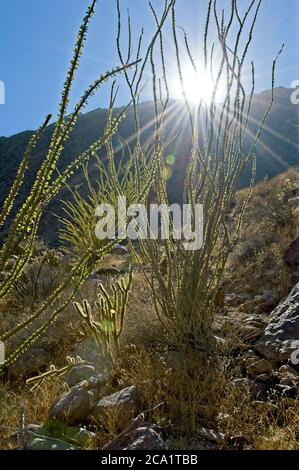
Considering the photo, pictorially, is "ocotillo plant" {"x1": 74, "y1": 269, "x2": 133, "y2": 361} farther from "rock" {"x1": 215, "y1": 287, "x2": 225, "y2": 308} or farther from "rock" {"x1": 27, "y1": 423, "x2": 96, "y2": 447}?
"rock" {"x1": 215, "y1": 287, "x2": 225, "y2": 308}

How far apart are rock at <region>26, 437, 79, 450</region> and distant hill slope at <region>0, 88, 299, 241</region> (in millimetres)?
15580

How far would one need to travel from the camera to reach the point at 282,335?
2.96 metres

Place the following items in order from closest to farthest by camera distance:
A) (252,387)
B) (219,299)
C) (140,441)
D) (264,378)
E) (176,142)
A: 1. (140,441)
2. (252,387)
3. (264,378)
4. (219,299)
5. (176,142)

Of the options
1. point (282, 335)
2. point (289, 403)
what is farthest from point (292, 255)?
point (289, 403)

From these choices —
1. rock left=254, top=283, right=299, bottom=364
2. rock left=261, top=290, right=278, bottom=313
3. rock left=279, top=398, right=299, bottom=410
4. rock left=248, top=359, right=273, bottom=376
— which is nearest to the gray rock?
rock left=261, top=290, right=278, bottom=313

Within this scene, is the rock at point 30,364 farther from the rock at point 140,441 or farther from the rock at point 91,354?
the rock at point 140,441

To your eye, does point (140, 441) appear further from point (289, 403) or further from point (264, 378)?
point (264, 378)

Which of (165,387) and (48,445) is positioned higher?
(165,387)

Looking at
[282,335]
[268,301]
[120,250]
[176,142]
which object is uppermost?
[176,142]

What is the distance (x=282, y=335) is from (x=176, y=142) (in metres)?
21.0

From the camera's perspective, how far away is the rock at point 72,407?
95.3 inches

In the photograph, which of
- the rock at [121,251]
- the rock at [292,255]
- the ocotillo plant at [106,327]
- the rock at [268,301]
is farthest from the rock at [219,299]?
the rock at [121,251]

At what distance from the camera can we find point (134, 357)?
9.61 feet

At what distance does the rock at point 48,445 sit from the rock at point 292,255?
9.17 ft
